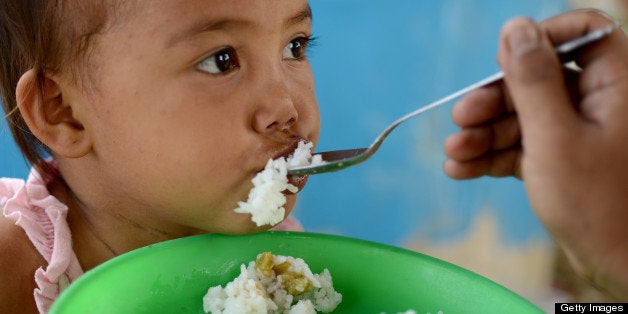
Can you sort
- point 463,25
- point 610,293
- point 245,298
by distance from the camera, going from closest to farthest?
point 610,293
point 245,298
point 463,25

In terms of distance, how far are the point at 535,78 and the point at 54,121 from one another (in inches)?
29.0

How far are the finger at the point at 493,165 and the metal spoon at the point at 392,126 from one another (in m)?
0.09

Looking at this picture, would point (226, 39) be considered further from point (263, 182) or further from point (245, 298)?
point (245, 298)

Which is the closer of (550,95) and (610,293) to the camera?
(550,95)

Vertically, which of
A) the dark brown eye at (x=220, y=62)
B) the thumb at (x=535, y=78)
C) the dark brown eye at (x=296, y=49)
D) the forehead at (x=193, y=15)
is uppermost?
the forehead at (x=193, y=15)

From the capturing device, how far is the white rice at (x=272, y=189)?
0.89 metres

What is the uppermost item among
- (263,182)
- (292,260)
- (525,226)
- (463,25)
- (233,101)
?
(463,25)

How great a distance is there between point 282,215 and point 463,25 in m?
1.10

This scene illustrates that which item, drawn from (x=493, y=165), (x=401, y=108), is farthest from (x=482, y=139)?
(x=401, y=108)

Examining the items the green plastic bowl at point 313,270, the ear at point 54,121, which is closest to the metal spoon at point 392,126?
the green plastic bowl at point 313,270

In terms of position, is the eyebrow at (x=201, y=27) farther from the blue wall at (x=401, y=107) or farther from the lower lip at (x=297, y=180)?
the blue wall at (x=401, y=107)

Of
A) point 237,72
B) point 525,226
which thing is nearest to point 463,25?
point 525,226

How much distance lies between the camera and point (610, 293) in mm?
743

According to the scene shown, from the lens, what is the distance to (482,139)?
84cm
